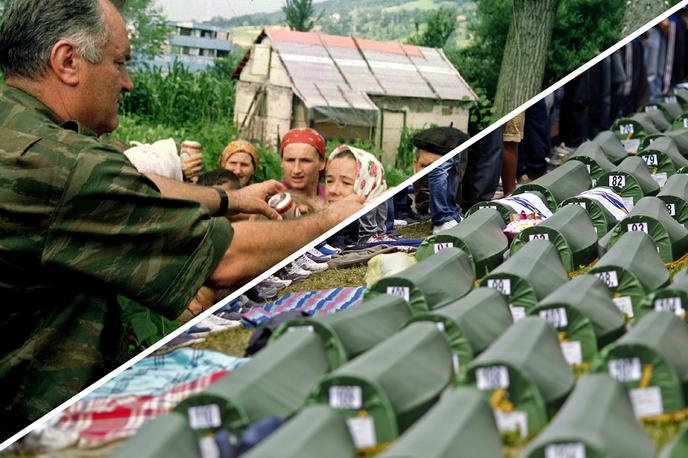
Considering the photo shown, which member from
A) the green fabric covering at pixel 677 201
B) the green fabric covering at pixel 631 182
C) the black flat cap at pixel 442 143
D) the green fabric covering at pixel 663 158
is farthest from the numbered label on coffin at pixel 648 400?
the black flat cap at pixel 442 143

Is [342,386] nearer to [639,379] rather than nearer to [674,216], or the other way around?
[639,379]

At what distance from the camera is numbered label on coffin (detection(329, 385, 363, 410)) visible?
7.11 feet

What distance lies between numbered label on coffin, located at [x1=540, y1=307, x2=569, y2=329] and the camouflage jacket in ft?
3.57

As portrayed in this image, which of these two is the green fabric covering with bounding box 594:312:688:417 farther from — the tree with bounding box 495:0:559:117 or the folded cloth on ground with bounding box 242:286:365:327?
the tree with bounding box 495:0:559:117

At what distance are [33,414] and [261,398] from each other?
148 cm

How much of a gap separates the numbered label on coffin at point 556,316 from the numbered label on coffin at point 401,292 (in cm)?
41

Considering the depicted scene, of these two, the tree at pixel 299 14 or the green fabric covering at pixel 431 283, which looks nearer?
the green fabric covering at pixel 431 283

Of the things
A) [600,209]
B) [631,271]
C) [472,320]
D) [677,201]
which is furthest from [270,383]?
[677,201]

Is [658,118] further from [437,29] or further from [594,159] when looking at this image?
[437,29]

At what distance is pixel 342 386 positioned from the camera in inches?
85.4

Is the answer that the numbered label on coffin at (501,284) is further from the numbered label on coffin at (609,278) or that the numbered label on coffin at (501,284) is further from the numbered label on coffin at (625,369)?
the numbered label on coffin at (625,369)

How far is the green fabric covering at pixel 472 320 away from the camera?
2.61 m

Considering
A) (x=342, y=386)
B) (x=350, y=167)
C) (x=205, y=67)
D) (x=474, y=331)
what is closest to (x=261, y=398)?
(x=342, y=386)

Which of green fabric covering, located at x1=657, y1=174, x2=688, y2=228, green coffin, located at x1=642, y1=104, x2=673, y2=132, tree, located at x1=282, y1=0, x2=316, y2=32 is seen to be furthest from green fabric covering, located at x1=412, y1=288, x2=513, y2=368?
tree, located at x1=282, y1=0, x2=316, y2=32
